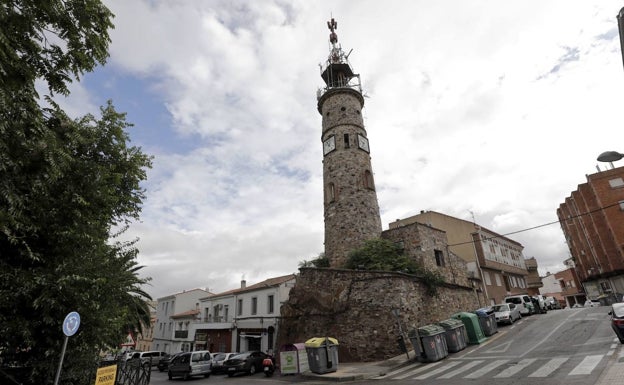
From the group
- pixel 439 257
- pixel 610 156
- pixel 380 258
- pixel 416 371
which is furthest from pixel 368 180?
pixel 610 156

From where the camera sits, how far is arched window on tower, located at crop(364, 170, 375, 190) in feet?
82.4

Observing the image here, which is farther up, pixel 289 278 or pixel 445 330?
pixel 289 278

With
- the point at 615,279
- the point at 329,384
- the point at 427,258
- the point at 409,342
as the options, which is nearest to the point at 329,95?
the point at 427,258

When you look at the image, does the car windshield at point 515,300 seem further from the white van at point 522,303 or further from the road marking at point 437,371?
the road marking at point 437,371

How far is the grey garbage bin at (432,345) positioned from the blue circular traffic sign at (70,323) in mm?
13338

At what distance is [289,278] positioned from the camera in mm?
30969

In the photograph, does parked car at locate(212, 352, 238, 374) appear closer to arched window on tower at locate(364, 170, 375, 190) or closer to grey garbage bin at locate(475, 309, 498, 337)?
arched window on tower at locate(364, 170, 375, 190)

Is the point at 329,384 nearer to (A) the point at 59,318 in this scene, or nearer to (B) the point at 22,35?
(A) the point at 59,318

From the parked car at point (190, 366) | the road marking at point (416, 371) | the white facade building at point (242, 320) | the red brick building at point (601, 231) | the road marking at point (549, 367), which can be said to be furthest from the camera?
the red brick building at point (601, 231)

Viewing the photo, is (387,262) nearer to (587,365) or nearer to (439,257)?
(439,257)

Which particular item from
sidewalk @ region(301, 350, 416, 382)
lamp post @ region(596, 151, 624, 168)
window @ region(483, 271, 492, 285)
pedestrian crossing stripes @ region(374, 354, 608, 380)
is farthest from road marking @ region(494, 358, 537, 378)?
window @ region(483, 271, 492, 285)

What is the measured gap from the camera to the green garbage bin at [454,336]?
16.4m

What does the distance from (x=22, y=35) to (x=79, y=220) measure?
14.0 feet

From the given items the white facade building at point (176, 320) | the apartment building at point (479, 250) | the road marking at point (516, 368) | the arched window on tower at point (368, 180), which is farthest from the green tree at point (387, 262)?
the white facade building at point (176, 320)
